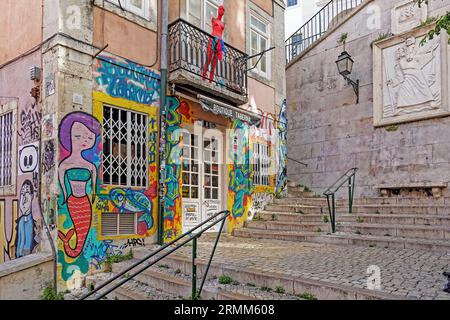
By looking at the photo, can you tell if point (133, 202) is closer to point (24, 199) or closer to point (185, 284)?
point (24, 199)

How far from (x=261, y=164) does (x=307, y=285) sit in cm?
678

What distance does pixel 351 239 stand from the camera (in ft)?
24.0

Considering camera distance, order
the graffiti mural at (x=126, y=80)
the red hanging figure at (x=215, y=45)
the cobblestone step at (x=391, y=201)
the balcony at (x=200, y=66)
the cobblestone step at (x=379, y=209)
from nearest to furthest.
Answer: the graffiti mural at (x=126, y=80) → the cobblestone step at (x=379, y=209) → the balcony at (x=200, y=66) → the cobblestone step at (x=391, y=201) → the red hanging figure at (x=215, y=45)

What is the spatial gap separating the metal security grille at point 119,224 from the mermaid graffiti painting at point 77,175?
1.33 ft

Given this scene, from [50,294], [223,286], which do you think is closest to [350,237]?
[223,286]

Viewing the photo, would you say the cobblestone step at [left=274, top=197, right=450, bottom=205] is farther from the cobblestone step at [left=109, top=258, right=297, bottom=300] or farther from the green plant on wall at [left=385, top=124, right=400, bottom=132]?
the cobblestone step at [left=109, top=258, right=297, bottom=300]

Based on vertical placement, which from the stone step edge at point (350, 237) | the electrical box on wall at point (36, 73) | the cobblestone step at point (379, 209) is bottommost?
the stone step edge at point (350, 237)

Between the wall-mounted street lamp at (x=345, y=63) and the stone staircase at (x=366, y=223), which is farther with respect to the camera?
the wall-mounted street lamp at (x=345, y=63)

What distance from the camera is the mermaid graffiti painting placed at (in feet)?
20.4

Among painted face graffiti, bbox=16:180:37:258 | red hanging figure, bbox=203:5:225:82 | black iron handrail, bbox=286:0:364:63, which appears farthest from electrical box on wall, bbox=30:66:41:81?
black iron handrail, bbox=286:0:364:63

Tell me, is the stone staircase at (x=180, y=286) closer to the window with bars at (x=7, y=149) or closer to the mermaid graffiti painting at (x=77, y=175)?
the mermaid graffiti painting at (x=77, y=175)

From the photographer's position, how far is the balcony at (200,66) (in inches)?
316

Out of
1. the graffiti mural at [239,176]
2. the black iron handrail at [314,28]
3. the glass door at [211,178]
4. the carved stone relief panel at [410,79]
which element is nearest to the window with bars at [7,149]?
the glass door at [211,178]
